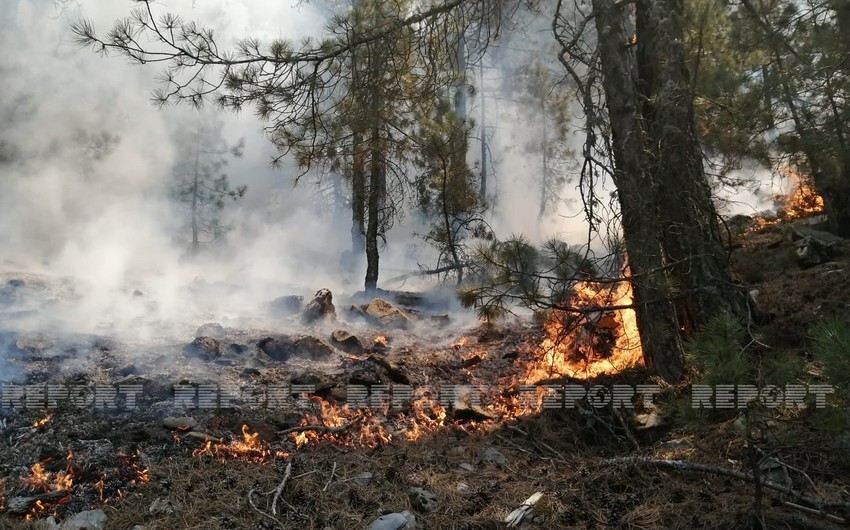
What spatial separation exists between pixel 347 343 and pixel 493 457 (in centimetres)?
349

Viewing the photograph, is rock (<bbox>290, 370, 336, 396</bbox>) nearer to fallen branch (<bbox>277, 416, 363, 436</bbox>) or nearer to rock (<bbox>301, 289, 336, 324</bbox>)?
fallen branch (<bbox>277, 416, 363, 436</bbox>)

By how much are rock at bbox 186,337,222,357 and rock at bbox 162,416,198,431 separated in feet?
5.84

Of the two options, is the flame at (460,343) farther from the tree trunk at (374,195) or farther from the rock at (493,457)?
the tree trunk at (374,195)

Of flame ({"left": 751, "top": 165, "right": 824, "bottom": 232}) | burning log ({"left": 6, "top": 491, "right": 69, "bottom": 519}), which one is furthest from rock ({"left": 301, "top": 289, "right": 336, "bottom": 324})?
flame ({"left": 751, "top": 165, "right": 824, "bottom": 232})

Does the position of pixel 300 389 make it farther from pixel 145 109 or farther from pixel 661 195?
pixel 145 109

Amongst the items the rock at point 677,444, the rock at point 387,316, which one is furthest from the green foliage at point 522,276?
the rock at point 387,316

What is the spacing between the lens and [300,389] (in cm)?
465

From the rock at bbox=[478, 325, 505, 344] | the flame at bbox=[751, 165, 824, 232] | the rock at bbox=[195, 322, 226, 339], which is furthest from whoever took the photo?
the flame at bbox=[751, 165, 824, 232]

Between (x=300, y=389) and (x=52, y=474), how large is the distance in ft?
6.35

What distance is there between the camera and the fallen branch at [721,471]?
2.09 m

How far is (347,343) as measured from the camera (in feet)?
21.8

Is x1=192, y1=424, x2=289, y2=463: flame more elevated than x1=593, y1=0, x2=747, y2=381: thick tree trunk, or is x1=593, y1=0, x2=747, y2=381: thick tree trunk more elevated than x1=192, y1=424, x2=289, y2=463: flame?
x1=593, y1=0, x2=747, y2=381: thick tree trunk

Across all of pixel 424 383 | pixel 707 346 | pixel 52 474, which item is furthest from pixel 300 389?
pixel 707 346

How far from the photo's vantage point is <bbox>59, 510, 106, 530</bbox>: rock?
2.57 m
